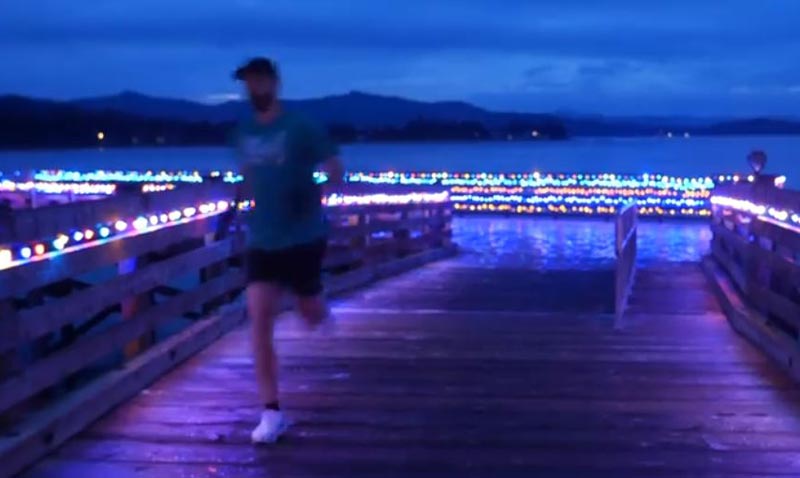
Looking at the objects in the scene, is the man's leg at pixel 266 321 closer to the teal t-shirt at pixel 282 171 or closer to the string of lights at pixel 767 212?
the teal t-shirt at pixel 282 171

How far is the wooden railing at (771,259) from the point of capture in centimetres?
708

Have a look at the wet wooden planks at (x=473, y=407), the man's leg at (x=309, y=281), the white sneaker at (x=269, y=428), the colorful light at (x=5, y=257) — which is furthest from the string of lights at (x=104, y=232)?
the white sneaker at (x=269, y=428)

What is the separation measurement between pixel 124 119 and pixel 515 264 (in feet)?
145

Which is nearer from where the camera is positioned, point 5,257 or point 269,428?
point 5,257

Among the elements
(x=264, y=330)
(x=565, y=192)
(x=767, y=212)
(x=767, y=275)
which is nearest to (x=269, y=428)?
(x=264, y=330)

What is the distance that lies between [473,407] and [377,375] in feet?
2.98

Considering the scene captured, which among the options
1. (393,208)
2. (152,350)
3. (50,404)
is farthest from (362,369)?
(393,208)

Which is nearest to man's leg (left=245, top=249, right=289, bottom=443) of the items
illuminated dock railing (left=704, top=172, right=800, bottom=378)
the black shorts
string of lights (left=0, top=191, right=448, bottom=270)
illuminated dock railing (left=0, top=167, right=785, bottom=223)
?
the black shorts

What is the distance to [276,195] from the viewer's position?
4.91m

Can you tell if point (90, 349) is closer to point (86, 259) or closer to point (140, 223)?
point (86, 259)

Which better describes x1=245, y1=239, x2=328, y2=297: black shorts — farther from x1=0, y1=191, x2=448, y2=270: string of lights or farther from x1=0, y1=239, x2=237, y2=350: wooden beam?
x1=0, y1=239, x2=237, y2=350: wooden beam

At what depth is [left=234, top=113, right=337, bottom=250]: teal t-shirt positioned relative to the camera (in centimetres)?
489

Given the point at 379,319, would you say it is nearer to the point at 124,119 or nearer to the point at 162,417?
the point at 162,417

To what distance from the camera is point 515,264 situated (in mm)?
15023
